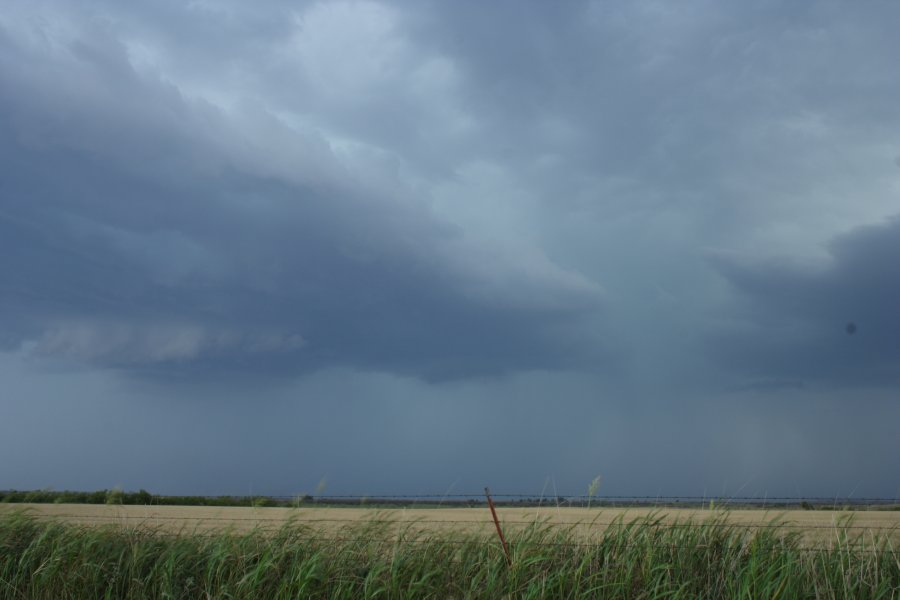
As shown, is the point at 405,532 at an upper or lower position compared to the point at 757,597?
upper

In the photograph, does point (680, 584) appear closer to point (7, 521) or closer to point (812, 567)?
point (812, 567)

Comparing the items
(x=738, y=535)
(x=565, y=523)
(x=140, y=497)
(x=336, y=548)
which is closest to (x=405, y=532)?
(x=336, y=548)

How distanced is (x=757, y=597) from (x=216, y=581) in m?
7.80

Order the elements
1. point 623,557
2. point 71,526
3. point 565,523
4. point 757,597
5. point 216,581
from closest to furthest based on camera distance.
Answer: point 757,597 → point 623,557 → point 216,581 → point 565,523 → point 71,526

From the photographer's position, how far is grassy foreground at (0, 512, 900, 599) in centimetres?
1097

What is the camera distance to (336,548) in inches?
484

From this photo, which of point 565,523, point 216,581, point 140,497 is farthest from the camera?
point 140,497

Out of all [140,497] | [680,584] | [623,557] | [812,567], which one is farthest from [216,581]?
[140,497]

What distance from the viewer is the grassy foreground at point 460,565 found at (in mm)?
10969

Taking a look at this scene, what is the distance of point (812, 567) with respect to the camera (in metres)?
11.1

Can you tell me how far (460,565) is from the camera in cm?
1180

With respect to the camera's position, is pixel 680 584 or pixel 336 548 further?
pixel 336 548

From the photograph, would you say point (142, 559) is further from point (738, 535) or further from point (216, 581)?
point (738, 535)

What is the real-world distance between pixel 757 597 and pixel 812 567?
121cm
